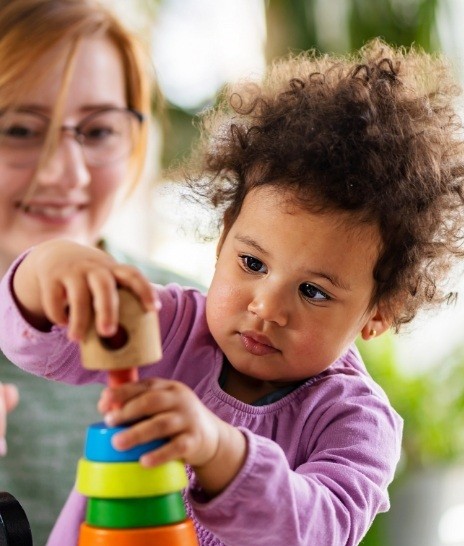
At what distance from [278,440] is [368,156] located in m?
0.24

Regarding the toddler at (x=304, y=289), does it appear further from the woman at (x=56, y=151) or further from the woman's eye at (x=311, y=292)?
the woman at (x=56, y=151)

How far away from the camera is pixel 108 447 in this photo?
51cm

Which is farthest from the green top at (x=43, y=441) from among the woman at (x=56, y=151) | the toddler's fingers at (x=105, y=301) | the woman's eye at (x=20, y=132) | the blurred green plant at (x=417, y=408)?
the toddler's fingers at (x=105, y=301)

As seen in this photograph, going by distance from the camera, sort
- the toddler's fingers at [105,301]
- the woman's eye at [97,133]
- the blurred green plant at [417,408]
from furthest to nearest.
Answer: the blurred green plant at [417,408] < the woman's eye at [97,133] < the toddler's fingers at [105,301]

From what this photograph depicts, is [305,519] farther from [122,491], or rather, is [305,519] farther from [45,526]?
[45,526]

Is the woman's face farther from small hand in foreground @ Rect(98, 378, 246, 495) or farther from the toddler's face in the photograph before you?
small hand in foreground @ Rect(98, 378, 246, 495)

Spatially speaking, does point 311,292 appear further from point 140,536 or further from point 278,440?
point 140,536

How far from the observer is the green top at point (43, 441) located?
152 centimetres

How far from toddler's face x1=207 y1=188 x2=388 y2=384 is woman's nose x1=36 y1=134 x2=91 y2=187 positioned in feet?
2.24

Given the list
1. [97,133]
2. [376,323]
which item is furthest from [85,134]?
[376,323]

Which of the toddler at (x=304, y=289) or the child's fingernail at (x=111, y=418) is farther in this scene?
the toddler at (x=304, y=289)

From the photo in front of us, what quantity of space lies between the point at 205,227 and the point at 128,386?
1.34 feet

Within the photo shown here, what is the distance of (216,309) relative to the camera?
2.40 ft

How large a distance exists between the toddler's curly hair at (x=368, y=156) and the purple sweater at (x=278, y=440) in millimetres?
93
